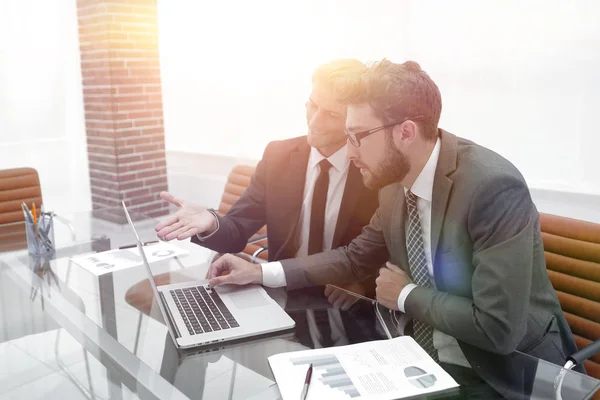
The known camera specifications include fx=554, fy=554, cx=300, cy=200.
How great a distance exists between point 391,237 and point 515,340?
1.56ft

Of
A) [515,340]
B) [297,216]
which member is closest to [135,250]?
[297,216]

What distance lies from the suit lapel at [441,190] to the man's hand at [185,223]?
0.90m

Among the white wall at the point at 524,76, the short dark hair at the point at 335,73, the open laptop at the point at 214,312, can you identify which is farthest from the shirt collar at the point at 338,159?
the white wall at the point at 524,76

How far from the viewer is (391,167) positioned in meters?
1.51

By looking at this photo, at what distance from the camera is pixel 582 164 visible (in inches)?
105

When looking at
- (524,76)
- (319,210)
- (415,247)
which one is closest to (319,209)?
(319,210)

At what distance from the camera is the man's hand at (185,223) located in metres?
1.93

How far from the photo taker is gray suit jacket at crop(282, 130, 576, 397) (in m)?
1.25

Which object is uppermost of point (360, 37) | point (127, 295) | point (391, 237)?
point (360, 37)

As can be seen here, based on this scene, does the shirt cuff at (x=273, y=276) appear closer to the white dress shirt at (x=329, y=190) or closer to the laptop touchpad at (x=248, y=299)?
the laptop touchpad at (x=248, y=299)

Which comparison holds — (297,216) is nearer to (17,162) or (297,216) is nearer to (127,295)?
(127,295)

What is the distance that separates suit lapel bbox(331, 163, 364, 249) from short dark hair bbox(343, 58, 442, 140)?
0.58 m

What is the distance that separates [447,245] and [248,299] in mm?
564

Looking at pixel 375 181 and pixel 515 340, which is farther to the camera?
pixel 375 181
